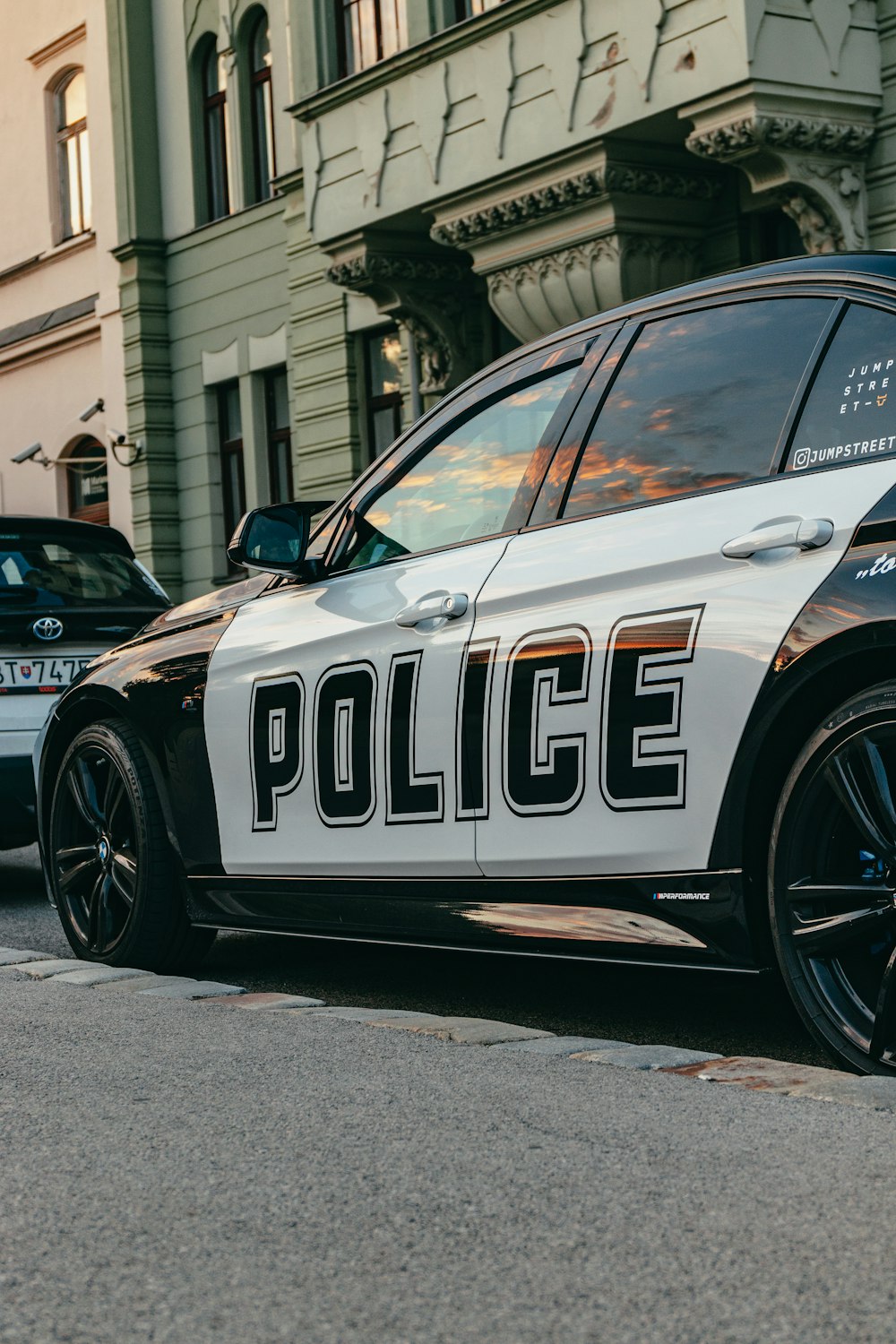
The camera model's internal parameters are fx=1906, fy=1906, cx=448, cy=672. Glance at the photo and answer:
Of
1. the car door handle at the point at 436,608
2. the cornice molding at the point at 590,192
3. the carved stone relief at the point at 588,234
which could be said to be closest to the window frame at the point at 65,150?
the carved stone relief at the point at 588,234

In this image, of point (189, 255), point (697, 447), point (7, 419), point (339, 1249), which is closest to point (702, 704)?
point (697, 447)

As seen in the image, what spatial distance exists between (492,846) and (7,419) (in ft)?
75.1

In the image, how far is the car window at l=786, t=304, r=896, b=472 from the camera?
368cm

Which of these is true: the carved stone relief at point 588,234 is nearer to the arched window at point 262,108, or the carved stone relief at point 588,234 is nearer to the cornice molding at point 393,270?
the cornice molding at point 393,270

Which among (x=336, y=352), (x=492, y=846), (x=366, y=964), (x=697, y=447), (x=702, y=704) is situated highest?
(x=336, y=352)

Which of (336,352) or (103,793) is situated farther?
(336,352)

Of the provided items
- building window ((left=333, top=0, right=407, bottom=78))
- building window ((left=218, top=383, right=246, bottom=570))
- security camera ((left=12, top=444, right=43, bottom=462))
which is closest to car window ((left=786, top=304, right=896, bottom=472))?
building window ((left=333, top=0, right=407, bottom=78))

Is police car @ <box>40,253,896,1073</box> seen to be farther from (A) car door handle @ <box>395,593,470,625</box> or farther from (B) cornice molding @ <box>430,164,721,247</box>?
(B) cornice molding @ <box>430,164,721,247</box>

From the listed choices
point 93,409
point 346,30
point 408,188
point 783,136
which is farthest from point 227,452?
point 783,136

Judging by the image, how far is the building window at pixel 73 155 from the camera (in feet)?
80.3

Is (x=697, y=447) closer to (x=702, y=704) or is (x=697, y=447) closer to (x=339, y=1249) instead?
(x=702, y=704)

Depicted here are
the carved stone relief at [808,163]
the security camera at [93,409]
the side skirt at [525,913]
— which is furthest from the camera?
the security camera at [93,409]

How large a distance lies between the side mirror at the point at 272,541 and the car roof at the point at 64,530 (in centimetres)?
333

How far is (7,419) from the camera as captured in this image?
26.0 meters
